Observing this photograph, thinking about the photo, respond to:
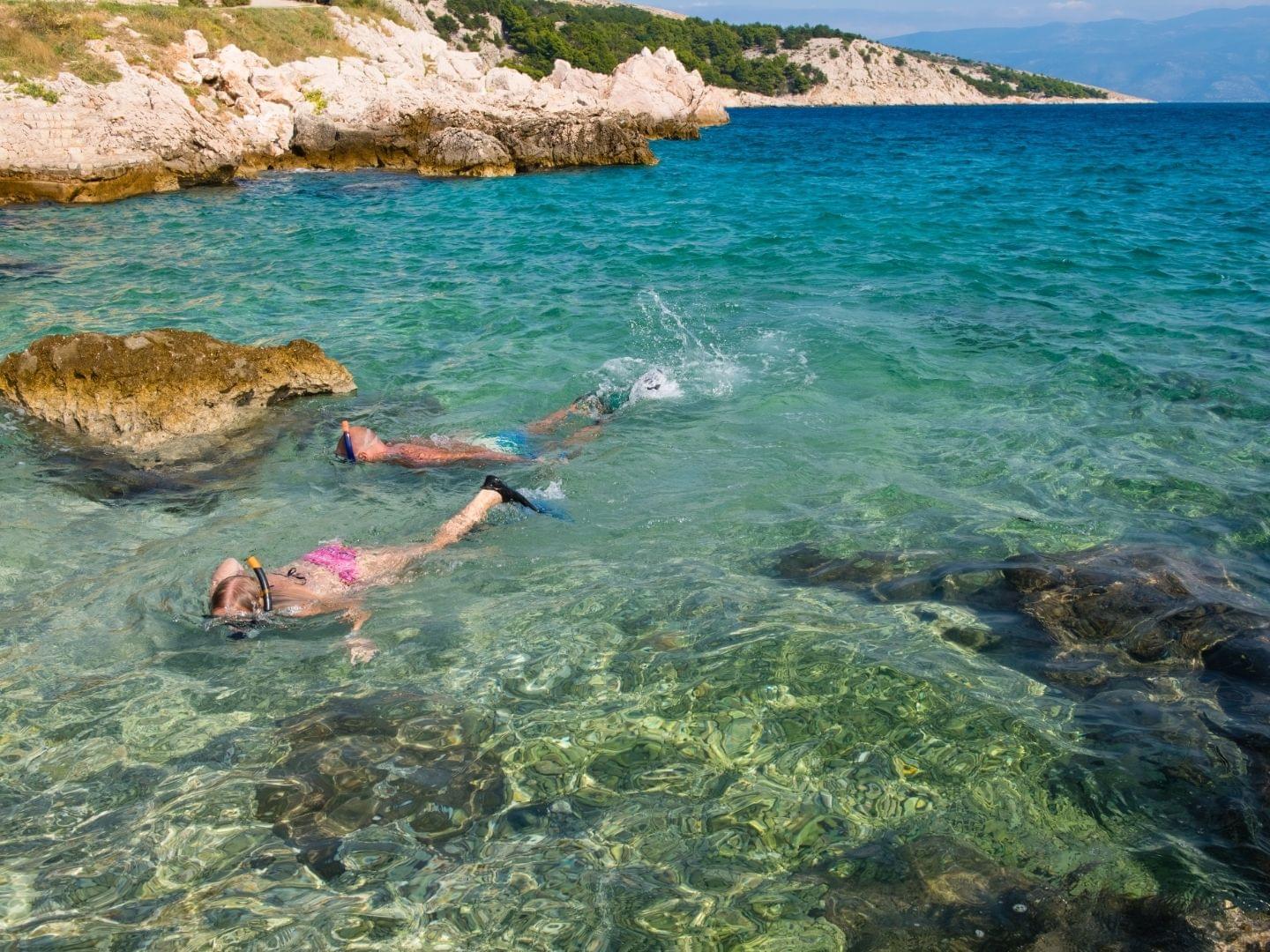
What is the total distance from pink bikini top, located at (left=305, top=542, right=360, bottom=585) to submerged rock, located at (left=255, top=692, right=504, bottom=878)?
1523 mm

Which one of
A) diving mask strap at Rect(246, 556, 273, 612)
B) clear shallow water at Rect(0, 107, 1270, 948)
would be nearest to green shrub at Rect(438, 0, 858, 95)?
clear shallow water at Rect(0, 107, 1270, 948)

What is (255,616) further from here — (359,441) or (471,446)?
(471,446)

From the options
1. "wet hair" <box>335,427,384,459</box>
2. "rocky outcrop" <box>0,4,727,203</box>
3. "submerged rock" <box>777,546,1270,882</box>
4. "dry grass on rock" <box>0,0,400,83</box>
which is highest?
"dry grass on rock" <box>0,0,400,83</box>

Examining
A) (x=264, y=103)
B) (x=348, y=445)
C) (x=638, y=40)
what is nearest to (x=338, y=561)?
(x=348, y=445)

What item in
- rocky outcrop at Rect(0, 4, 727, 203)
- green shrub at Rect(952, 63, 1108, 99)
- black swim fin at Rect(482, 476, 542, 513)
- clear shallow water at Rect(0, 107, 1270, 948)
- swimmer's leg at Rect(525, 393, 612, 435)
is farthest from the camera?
green shrub at Rect(952, 63, 1108, 99)

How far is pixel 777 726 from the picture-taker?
4.07 metres

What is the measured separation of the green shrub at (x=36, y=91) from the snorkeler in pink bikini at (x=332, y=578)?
24.9 metres

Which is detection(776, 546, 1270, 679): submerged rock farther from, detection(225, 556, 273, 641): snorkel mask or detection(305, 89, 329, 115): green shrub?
detection(305, 89, 329, 115): green shrub

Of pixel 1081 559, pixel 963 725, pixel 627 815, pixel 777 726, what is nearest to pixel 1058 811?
pixel 963 725

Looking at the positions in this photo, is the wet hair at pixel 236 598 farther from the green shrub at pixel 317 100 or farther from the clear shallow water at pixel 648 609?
the green shrub at pixel 317 100

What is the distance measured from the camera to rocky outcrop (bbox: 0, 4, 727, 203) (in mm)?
23344

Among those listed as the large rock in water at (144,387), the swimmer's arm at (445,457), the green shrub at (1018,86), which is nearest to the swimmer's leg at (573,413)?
the swimmer's arm at (445,457)

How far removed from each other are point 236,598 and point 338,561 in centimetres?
77

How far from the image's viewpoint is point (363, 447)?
7676 mm
